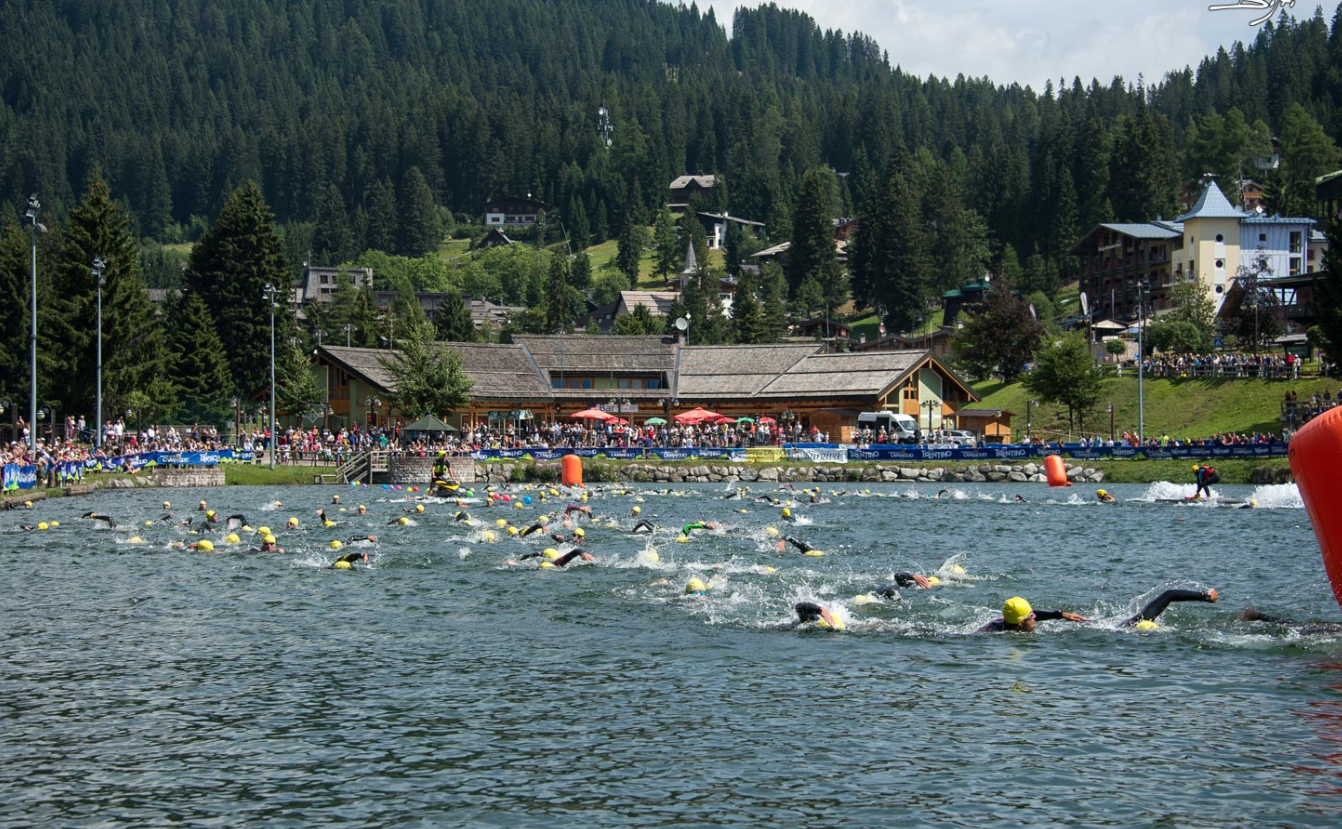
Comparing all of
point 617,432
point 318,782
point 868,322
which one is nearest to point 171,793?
point 318,782

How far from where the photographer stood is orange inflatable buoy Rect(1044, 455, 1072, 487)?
2231 inches

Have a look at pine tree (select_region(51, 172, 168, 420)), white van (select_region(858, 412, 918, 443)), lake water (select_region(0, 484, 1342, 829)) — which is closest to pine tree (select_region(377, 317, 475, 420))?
pine tree (select_region(51, 172, 168, 420))

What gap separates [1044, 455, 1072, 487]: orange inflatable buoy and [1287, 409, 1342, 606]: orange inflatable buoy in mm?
40021

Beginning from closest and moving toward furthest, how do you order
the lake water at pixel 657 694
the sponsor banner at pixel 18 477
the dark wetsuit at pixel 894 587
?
Result: the lake water at pixel 657 694 → the dark wetsuit at pixel 894 587 → the sponsor banner at pixel 18 477

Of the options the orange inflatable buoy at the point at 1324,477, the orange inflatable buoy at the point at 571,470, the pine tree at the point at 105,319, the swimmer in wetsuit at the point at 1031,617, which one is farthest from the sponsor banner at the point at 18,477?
the orange inflatable buoy at the point at 1324,477

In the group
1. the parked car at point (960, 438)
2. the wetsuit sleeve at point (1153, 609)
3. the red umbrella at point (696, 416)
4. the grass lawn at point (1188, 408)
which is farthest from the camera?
the red umbrella at point (696, 416)

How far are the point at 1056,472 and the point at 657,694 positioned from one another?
4414cm

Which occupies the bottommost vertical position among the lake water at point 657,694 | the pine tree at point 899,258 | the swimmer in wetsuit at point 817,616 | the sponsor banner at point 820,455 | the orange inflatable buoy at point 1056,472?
the lake water at point 657,694

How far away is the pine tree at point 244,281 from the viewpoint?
89.4 m

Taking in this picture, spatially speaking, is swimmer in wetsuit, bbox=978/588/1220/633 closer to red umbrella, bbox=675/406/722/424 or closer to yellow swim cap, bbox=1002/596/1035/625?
yellow swim cap, bbox=1002/596/1035/625

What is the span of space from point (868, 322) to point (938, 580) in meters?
123

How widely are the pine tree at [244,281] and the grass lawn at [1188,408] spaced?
50896 mm

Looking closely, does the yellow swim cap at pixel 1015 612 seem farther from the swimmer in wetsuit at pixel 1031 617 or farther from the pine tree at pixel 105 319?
the pine tree at pixel 105 319

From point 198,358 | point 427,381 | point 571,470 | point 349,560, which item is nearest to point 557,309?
point 198,358
